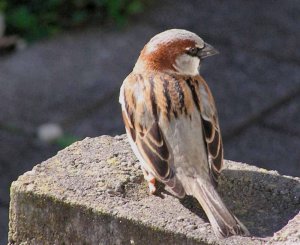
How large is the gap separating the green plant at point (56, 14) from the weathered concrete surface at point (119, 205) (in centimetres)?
489

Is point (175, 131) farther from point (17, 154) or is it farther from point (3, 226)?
point (17, 154)

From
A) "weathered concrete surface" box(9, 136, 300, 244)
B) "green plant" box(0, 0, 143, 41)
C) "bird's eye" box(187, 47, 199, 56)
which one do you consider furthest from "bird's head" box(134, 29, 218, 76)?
"green plant" box(0, 0, 143, 41)

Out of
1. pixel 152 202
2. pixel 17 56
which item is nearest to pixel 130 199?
pixel 152 202

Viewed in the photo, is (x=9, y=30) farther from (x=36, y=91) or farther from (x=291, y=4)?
(x=291, y=4)

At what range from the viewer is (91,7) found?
30.1 feet

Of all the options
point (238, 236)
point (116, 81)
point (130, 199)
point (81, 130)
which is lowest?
point (238, 236)

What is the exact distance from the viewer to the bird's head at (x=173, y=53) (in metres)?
4.34

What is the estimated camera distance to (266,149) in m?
7.44

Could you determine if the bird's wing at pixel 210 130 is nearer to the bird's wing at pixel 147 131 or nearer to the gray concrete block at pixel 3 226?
the bird's wing at pixel 147 131

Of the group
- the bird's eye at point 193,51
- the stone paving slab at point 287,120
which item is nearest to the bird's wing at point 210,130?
the bird's eye at point 193,51

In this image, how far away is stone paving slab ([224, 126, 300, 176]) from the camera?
7.27m

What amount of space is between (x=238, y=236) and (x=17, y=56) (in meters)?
5.37

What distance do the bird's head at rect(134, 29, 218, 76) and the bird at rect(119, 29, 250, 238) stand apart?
0.03 m

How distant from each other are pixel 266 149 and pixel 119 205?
156 inches
